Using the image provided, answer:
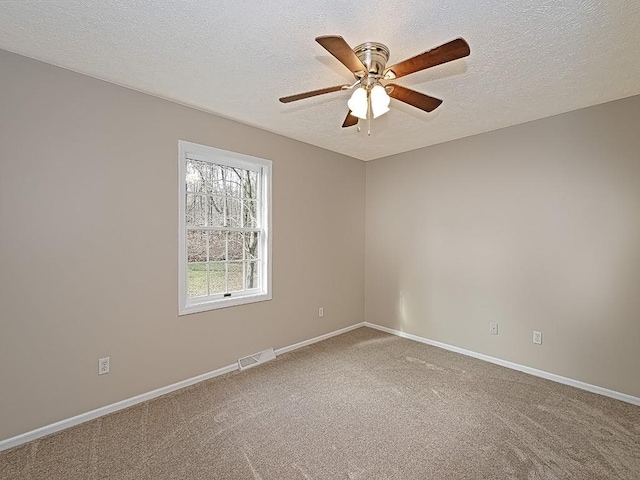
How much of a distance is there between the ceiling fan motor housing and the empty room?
1 centimetres

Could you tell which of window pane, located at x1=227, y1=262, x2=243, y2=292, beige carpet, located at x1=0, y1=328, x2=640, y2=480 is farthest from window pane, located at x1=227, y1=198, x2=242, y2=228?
beige carpet, located at x1=0, y1=328, x2=640, y2=480

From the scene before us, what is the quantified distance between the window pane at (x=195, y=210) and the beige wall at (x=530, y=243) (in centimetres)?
249

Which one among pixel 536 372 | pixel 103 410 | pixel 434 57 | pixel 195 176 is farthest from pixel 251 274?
pixel 536 372

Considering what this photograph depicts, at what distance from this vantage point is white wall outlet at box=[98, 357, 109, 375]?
238 cm

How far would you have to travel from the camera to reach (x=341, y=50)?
1.54 metres

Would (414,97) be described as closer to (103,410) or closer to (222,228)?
(222,228)

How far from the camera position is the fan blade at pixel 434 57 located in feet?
4.71

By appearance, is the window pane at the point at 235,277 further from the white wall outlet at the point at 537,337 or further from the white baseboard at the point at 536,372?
the white wall outlet at the point at 537,337

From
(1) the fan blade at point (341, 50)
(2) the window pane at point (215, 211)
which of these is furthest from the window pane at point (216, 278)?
(1) the fan blade at point (341, 50)

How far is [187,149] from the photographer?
2859mm

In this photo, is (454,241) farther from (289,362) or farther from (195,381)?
(195,381)

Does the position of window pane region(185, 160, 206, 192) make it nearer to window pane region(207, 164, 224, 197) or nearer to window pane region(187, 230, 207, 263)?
window pane region(207, 164, 224, 197)

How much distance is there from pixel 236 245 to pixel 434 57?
2.51m

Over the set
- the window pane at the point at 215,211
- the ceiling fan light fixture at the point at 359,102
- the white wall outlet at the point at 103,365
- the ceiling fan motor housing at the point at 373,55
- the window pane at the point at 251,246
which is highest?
the ceiling fan motor housing at the point at 373,55
